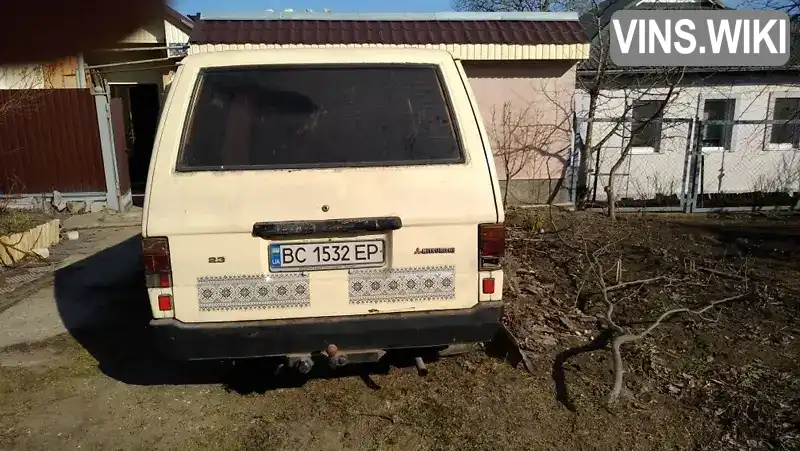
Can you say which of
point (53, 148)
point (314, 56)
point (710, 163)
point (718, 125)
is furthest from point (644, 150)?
point (53, 148)

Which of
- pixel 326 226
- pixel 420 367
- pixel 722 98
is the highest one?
pixel 722 98

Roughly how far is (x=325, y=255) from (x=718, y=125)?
38.8 ft

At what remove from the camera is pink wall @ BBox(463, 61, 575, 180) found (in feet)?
32.2

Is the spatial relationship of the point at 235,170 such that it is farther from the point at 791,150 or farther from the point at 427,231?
the point at 791,150

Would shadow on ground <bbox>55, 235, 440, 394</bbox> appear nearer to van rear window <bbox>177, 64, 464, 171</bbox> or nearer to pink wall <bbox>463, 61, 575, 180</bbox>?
van rear window <bbox>177, 64, 464, 171</bbox>

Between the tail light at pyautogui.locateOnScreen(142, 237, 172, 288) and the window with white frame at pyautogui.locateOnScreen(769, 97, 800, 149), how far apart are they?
13103 mm

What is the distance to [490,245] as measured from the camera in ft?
10.2

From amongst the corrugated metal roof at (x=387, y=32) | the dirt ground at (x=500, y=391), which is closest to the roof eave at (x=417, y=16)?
the corrugated metal roof at (x=387, y=32)

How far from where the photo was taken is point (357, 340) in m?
3.11

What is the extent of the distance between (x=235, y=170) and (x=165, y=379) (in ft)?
Answer: 5.69

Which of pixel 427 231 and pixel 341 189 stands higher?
pixel 341 189

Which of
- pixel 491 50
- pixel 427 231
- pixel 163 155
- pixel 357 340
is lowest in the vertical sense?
pixel 357 340

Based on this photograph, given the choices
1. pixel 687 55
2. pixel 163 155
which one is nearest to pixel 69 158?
pixel 163 155

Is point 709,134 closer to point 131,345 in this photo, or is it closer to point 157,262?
point 131,345
